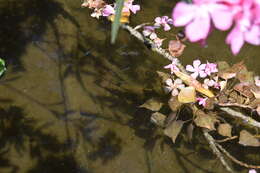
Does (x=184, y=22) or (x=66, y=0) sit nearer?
(x=184, y=22)

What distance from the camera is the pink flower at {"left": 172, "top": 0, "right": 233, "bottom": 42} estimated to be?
1.89 ft

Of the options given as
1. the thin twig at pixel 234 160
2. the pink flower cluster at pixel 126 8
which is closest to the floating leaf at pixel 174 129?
the thin twig at pixel 234 160

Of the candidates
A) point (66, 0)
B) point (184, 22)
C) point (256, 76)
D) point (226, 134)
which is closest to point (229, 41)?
point (184, 22)

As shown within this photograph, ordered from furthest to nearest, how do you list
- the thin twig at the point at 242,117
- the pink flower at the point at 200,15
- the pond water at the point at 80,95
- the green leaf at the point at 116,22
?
the thin twig at the point at 242,117 < the pond water at the point at 80,95 < the green leaf at the point at 116,22 < the pink flower at the point at 200,15

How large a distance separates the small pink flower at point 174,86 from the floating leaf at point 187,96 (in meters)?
0.07

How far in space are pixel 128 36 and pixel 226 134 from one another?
756mm

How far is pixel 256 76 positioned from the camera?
192 cm

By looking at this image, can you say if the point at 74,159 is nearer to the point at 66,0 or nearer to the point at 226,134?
the point at 226,134

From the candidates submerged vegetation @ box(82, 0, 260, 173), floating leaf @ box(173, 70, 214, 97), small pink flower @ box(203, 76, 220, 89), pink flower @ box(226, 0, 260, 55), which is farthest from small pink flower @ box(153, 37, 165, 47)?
pink flower @ box(226, 0, 260, 55)

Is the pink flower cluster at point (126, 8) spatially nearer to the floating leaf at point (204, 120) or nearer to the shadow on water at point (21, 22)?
the shadow on water at point (21, 22)

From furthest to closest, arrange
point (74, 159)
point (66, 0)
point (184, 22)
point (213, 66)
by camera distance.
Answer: point (66, 0) → point (213, 66) → point (74, 159) → point (184, 22)

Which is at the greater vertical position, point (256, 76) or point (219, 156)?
point (256, 76)

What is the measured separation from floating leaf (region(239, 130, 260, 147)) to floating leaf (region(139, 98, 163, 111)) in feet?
1.36

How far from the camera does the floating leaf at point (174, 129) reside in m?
1.64
